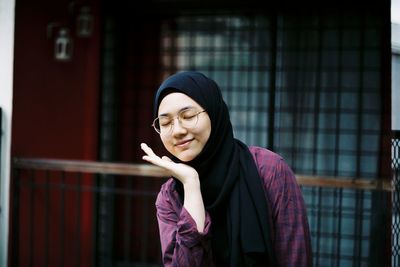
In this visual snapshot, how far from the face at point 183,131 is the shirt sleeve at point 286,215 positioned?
0.83 feet

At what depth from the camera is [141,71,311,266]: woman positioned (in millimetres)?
1812

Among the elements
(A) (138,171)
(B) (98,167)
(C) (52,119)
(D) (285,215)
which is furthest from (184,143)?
(C) (52,119)

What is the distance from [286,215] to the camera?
72.2 inches

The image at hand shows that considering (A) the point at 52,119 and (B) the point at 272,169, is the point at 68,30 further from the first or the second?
(B) the point at 272,169

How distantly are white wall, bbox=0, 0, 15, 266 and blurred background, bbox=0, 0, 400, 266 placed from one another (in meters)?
0.01

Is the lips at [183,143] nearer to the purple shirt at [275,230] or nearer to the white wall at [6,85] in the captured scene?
the purple shirt at [275,230]

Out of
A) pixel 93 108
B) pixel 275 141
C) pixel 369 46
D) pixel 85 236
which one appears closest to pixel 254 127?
pixel 275 141

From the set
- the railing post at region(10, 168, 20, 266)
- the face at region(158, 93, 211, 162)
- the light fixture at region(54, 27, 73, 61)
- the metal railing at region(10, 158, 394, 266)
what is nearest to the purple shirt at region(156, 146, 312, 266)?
the face at region(158, 93, 211, 162)

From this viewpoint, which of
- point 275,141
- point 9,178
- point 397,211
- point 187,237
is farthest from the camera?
point 275,141

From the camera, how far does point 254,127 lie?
5.57m

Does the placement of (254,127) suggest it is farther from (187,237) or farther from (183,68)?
(187,237)

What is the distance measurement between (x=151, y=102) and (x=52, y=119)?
1094 mm

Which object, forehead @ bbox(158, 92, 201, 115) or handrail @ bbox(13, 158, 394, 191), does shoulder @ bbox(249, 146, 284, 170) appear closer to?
forehead @ bbox(158, 92, 201, 115)

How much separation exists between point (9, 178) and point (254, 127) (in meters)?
2.55
